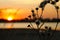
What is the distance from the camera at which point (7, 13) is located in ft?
6.64

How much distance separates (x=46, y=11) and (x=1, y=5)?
1.86 ft

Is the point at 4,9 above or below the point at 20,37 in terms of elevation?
above

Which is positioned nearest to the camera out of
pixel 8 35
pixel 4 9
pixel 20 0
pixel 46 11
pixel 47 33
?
pixel 47 33

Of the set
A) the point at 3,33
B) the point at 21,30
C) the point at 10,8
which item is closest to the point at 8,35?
the point at 3,33

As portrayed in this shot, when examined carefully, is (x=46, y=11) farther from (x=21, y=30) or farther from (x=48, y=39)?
(x=48, y=39)

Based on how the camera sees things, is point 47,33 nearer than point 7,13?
Yes

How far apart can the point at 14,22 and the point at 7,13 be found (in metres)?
0.22

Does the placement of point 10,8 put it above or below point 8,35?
above

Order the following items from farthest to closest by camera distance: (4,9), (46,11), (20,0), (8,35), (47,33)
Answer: (8,35), (4,9), (20,0), (46,11), (47,33)

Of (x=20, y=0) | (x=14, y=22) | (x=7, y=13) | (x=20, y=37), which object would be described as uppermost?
(x=20, y=0)

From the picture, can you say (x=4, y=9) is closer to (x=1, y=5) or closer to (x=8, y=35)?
(x=1, y=5)

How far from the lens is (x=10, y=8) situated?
217 cm

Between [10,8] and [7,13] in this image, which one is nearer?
[7,13]

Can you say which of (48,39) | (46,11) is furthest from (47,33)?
(46,11)
